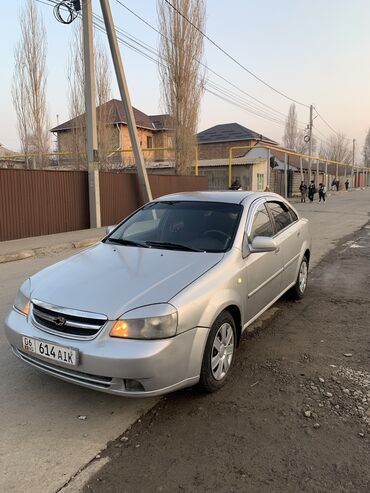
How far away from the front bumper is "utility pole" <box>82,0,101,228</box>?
11.3 metres

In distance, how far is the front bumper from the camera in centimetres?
272

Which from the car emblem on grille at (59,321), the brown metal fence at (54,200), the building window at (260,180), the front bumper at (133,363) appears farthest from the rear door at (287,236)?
the building window at (260,180)

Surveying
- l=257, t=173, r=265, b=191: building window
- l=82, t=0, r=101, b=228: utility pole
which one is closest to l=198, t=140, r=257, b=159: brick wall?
l=257, t=173, r=265, b=191: building window

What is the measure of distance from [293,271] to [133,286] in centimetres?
287

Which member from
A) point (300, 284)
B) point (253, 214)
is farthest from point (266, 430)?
point (300, 284)

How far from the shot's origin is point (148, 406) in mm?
3166

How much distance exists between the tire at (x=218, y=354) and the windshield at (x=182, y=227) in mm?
719

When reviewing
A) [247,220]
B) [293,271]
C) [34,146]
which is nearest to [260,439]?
[247,220]

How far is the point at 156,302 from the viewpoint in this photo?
2893 millimetres

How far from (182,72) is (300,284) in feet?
54.9

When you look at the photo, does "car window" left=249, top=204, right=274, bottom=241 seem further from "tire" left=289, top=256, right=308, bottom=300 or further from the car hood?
"tire" left=289, top=256, right=308, bottom=300

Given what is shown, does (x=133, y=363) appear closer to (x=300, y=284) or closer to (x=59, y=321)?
(x=59, y=321)

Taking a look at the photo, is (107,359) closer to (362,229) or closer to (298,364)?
(298,364)

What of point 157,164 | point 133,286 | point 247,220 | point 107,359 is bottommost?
point 107,359
